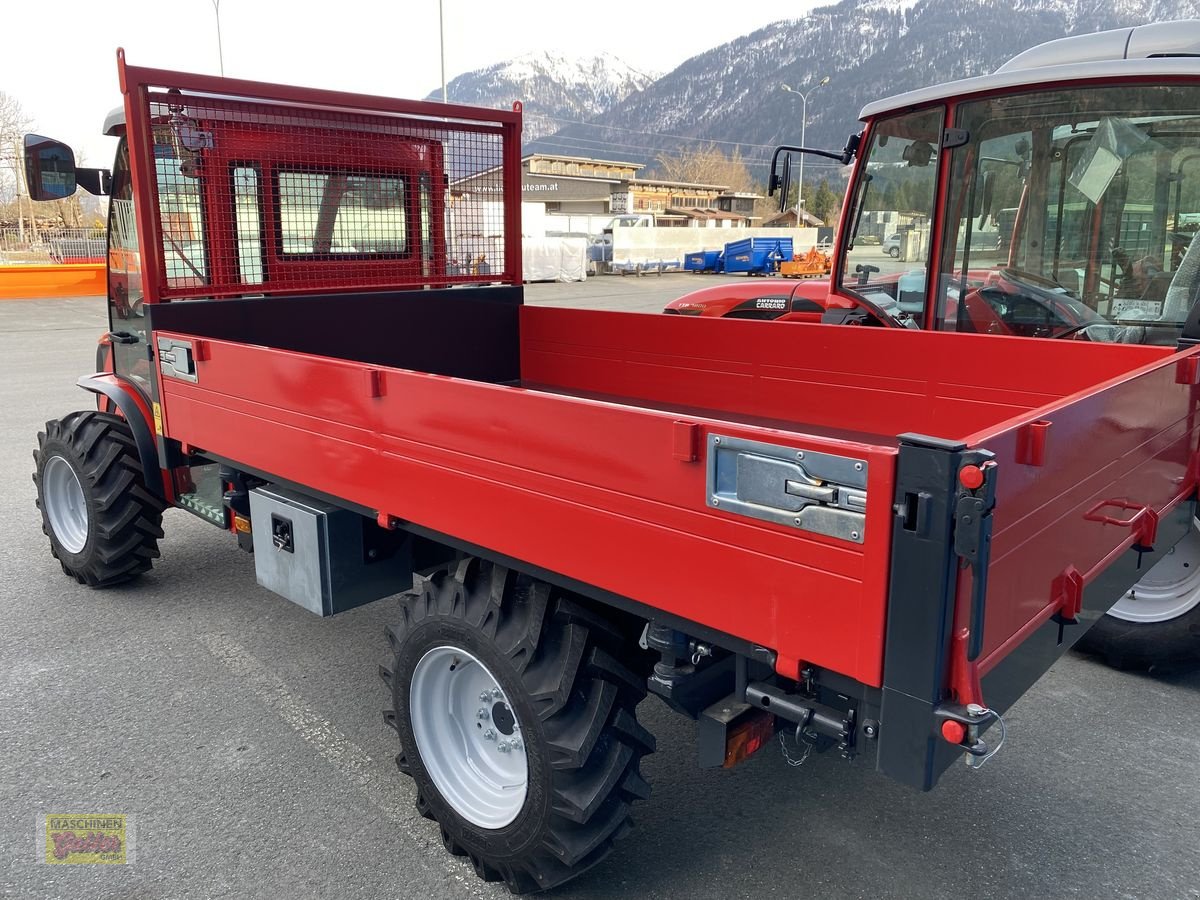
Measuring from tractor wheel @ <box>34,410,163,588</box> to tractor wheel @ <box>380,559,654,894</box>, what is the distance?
2.36m

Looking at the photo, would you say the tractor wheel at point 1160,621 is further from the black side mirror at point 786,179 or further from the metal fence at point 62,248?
the metal fence at point 62,248

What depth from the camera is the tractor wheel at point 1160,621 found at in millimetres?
3832

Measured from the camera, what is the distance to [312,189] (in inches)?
188

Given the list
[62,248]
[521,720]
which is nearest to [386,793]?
[521,720]

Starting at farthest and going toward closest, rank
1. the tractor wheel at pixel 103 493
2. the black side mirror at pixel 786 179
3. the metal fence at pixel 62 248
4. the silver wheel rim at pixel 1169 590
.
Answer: the metal fence at pixel 62 248
the black side mirror at pixel 786 179
the tractor wheel at pixel 103 493
the silver wheel rim at pixel 1169 590

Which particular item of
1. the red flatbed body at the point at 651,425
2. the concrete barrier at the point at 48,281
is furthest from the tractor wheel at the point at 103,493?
the concrete barrier at the point at 48,281

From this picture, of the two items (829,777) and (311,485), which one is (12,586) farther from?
(829,777)

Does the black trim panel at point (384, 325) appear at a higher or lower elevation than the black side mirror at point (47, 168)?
lower

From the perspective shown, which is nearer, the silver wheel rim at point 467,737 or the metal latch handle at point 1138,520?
the metal latch handle at point 1138,520

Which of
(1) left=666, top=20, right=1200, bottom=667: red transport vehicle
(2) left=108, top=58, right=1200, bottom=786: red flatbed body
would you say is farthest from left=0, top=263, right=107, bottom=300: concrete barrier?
(1) left=666, top=20, right=1200, bottom=667: red transport vehicle

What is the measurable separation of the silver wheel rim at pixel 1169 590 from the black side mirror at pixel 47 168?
5.03 m

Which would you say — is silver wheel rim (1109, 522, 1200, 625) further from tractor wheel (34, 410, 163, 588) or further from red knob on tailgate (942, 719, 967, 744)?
tractor wheel (34, 410, 163, 588)

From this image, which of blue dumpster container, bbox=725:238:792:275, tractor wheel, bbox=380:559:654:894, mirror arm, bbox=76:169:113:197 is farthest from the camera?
blue dumpster container, bbox=725:238:792:275

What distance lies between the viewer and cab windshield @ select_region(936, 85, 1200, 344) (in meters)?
4.05
